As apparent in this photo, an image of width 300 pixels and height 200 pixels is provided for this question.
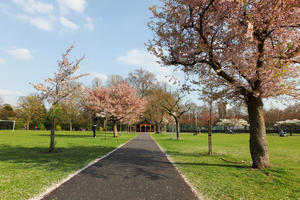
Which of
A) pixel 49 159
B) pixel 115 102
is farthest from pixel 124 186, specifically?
pixel 115 102

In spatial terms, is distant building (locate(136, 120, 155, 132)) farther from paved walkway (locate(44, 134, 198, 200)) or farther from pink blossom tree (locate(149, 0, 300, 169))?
paved walkway (locate(44, 134, 198, 200))

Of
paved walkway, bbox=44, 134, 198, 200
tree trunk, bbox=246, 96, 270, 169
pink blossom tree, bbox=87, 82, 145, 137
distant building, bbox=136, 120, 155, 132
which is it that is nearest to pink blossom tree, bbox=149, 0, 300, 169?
tree trunk, bbox=246, 96, 270, 169

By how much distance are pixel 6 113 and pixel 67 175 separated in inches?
2993

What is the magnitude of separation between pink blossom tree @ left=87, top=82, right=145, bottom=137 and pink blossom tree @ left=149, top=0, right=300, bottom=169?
20.8 meters

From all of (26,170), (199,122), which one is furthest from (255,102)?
(199,122)

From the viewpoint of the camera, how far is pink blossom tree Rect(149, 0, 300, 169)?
6.74 m

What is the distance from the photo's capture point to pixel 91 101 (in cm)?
3091

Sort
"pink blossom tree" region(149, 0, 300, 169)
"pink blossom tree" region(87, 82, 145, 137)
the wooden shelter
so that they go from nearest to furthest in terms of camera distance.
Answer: "pink blossom tree" region(149, 0, 300, 169) → "pink blossom tree" region(87, 82, 145, 137) → the wooden shelter

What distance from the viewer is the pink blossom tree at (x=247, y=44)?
6738 millimetres

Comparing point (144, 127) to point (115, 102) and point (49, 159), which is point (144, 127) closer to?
point (115, 102)

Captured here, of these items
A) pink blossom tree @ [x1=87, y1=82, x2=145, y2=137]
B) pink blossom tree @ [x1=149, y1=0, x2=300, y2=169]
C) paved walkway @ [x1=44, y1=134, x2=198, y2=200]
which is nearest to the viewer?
paved walkway @ [x1=44, y1=134, x2=198, y2=200]

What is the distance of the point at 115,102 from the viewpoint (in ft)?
96.0

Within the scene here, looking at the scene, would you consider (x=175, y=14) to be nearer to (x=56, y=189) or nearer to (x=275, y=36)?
(x=275, y=36)

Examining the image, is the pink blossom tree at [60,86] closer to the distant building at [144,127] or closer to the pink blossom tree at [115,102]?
the pink blossom tree at [115,102]
